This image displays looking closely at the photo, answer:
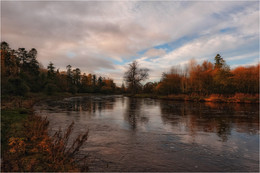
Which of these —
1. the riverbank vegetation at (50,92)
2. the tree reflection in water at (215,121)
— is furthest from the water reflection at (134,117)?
the riverbank vegetation at (50,92)

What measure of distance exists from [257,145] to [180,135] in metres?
4.44

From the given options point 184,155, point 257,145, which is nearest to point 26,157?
point 184,155

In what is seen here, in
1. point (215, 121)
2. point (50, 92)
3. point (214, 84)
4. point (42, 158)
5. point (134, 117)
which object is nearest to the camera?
point (42, 158)

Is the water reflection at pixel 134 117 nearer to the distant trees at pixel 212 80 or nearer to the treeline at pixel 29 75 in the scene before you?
the treeline at pixel 29 75

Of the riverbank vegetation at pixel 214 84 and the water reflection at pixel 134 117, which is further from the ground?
the riverbank vegetation at pixel 214 84

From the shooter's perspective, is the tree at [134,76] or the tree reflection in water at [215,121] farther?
the tree at [134,76]

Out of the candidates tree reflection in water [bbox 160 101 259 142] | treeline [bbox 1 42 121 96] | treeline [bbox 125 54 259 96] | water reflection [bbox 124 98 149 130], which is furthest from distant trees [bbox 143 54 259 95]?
treeline [bbox 1 42 121 96]

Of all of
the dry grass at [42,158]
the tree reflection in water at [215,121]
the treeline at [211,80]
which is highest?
the treeline at [211,80]

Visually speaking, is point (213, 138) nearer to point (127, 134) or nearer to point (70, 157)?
point (127, 134)

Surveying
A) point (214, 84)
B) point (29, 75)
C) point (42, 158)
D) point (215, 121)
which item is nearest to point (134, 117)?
point (215, 121)

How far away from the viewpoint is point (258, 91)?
4128 centimetres

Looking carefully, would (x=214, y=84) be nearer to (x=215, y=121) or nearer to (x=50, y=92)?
(x=215, y=121)

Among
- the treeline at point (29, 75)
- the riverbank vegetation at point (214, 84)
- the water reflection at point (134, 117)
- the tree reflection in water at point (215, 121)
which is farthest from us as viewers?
the riverbank vegetation at point (214, 84)

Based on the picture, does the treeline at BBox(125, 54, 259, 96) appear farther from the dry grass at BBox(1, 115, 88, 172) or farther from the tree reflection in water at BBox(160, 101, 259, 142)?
the dry grass at BBox(1, 115, 88, 172)
